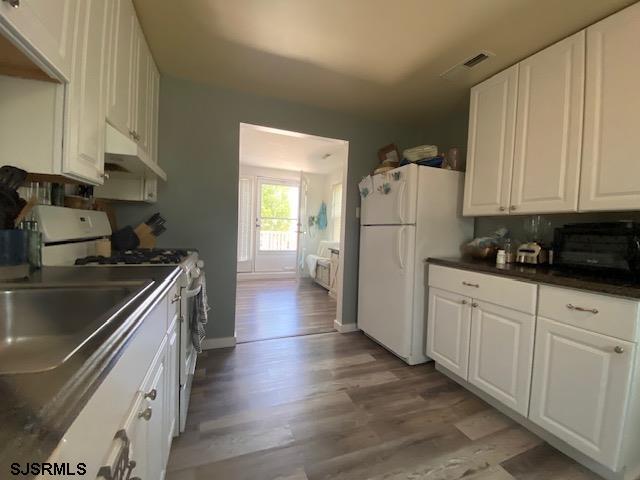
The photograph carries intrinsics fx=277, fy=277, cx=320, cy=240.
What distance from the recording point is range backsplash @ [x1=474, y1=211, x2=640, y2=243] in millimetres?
1664

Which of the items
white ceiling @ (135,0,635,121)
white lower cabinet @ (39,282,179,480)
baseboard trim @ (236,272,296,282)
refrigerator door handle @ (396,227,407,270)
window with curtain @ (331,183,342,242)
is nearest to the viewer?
white lower cabinet @ (39,282,179,480)

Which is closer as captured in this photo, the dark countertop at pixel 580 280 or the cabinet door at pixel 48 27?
the cabinet door at pixel 48 27

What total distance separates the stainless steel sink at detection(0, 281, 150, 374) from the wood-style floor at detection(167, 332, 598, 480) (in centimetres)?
85

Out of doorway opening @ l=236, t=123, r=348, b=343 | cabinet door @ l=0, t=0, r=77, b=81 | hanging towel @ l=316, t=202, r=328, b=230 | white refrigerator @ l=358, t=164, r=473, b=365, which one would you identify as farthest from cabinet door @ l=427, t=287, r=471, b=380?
hanging towel @ l=316, t=202, r=328, b=230

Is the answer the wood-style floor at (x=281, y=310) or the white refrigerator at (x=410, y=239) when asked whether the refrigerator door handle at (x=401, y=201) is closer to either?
the white refrigerator at (x=410, y=239)

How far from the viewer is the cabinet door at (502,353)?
58.4 inches

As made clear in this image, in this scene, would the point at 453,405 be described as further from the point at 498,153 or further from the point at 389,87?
the point at 389,87

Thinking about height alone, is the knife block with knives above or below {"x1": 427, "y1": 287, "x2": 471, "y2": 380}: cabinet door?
above

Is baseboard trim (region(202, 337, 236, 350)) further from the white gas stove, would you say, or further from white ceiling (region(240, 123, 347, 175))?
white ceiling (region(240, 123, 347, 175))

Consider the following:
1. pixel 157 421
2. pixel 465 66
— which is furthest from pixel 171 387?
A: pixel 465 66

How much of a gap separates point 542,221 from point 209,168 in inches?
103

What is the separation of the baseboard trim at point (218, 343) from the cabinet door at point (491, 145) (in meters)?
2.24

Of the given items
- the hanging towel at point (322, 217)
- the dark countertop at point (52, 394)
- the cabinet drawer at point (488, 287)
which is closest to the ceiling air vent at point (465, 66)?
the cabinet drawer at point (488, 287)

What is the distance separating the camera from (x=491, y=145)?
2.00 metres
